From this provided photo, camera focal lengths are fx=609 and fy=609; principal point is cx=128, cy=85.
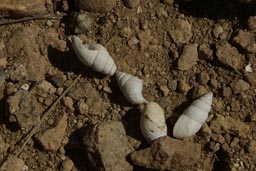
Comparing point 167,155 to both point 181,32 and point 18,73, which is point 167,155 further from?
point 18,73

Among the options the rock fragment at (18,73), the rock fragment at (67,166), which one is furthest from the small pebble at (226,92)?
the rock fragment at (18,73)

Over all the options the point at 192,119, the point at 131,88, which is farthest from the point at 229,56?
the point at 131,88

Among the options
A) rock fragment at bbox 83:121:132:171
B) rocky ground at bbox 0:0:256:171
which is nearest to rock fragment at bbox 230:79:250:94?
rocky ground at bbox 0:0:256:171

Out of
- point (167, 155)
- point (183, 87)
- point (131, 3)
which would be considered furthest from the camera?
point (131, 3)

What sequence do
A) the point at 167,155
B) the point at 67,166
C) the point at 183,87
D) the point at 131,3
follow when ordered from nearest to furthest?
the point at 167,155 < the point at 67,166 < the point at 183,87 < the point at 131,3

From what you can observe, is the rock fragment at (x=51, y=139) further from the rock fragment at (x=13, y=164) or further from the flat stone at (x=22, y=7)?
the flat stone at (x=22, y=7)

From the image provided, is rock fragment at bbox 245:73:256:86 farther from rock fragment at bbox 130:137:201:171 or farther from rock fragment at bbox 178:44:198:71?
rock fragment at bbox 130:137:201:171

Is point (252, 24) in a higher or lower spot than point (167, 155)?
higher
